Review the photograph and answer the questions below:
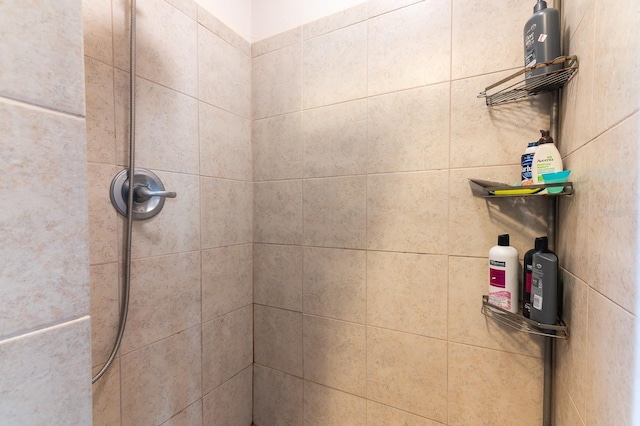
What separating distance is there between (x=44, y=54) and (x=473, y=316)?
123 cm

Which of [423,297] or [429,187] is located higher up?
[429,187]

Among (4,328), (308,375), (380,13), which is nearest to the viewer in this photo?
(4,328)

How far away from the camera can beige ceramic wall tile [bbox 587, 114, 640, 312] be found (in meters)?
0.46

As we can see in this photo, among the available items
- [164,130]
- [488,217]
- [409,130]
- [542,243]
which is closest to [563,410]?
[542,243]

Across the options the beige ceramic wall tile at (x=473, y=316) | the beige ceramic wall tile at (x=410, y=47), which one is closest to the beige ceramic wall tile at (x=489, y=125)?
the beige ceramic wall tile at (x=410, y=47)

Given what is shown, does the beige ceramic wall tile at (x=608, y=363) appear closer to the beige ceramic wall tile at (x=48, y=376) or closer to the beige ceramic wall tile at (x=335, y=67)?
the beige ceramic wall tile at (x=48, y=376)

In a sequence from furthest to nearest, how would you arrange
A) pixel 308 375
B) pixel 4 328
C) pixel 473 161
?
pixel 308 375 → pixel 473 161 → pixel 4 328

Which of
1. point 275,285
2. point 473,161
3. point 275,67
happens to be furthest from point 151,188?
point 473,161

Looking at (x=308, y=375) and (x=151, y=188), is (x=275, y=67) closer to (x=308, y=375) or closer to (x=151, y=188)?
(x=151, y=188)

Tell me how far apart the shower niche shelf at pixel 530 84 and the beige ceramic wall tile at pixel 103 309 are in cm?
134

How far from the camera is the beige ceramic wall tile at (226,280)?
122 cm

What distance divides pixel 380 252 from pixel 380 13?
37.4 inches

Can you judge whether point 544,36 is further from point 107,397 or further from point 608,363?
point 107,397

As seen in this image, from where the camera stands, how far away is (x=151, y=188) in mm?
999
